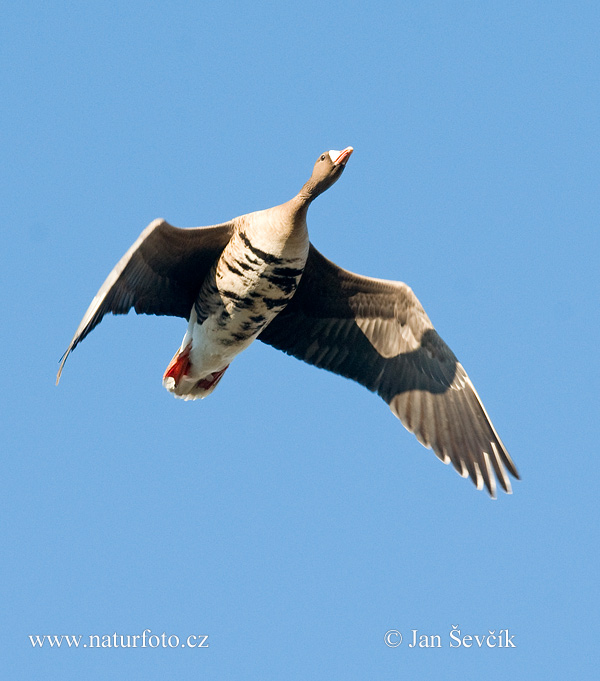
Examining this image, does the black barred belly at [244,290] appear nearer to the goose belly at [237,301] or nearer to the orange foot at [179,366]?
the goose belly at [237,301]

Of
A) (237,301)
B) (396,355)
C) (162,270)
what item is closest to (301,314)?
(396,355)

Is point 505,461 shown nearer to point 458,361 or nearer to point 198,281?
point 458,361

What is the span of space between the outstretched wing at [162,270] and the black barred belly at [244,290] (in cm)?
17

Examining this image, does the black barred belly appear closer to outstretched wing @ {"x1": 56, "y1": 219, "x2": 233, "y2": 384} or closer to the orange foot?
outstretched wing @ {"x1": 56, "y1": 219, "x2": 233, "y2": 384}

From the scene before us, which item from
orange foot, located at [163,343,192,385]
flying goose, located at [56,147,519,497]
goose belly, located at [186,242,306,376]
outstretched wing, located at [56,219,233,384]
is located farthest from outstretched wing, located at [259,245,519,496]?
outstretched wing, located at [56,219,233,384]

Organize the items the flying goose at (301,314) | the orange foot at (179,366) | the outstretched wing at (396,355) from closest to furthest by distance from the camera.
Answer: the flying goose at (301,314) → the orange foot at (179,366) → the outstretched wing at (396,355)

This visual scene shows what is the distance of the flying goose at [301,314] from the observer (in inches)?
350

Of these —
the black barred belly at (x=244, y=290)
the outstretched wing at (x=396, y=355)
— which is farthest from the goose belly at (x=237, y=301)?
the outstretched wing at (x=396, y=355)

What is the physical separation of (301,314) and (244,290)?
1.52 meters

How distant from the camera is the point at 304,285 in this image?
400 inches

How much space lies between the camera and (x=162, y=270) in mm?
9453

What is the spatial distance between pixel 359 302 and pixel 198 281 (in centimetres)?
189

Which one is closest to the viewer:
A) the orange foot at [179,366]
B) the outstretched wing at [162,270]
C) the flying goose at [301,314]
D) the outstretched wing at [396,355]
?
the outstretched wing at [162,270]

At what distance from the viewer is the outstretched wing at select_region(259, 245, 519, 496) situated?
10195mm
